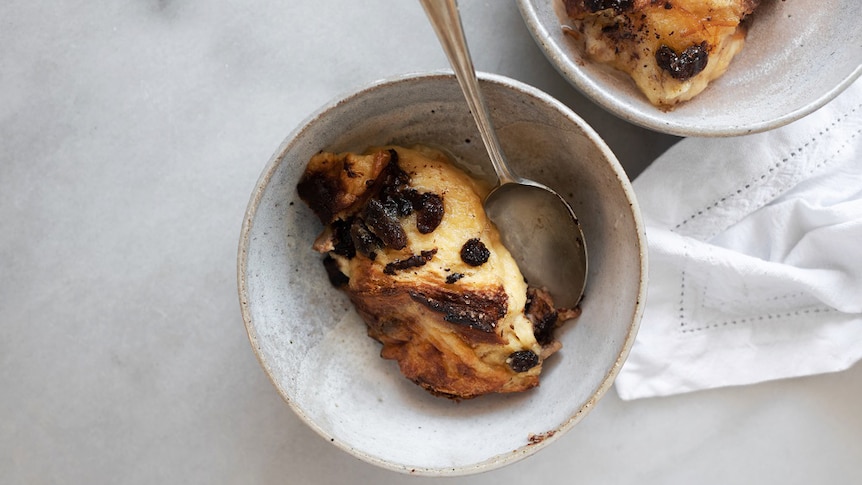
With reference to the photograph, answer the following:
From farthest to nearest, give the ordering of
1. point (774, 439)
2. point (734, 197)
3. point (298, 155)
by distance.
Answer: point (774, 439), point (734, 197), point (298, 155)

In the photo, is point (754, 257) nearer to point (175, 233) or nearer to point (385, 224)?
point (385, 224)

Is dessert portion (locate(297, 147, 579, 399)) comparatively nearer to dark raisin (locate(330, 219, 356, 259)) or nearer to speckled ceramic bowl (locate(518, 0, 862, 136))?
dark raisin (locate(330, 219, 356, 259))

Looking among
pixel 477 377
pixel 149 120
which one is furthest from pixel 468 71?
pixel 149 120

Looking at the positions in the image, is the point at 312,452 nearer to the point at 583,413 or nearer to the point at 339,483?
the point at 339,483

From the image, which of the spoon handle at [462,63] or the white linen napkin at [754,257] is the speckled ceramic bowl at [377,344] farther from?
the white linen napkin at [754,257]

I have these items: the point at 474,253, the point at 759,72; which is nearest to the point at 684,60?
the point at 759,72

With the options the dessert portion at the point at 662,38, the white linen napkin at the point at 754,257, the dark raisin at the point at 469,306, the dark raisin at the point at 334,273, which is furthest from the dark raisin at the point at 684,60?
the dark raisin at the point at 334,273

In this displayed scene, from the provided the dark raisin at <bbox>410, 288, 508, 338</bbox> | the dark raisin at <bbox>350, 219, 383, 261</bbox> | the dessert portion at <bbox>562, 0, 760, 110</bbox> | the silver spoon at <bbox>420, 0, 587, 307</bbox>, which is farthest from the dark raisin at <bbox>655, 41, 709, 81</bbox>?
the dark raisin at <bbox>350, 219, 383, 261</bbox>
